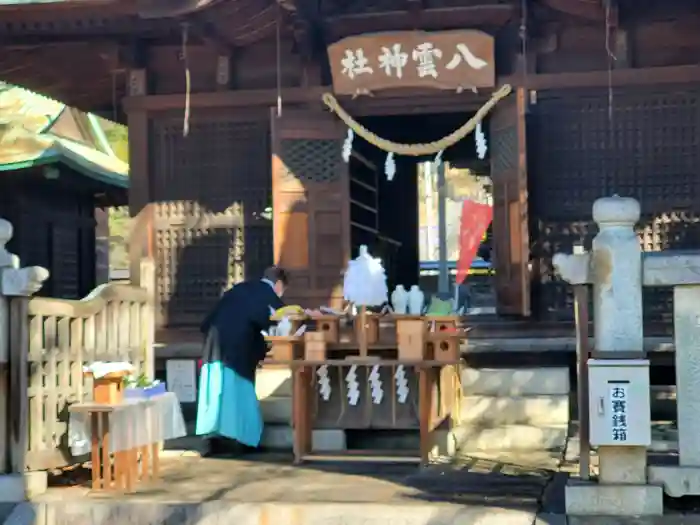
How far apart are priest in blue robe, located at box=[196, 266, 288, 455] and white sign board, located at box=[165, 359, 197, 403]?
6.53 ft

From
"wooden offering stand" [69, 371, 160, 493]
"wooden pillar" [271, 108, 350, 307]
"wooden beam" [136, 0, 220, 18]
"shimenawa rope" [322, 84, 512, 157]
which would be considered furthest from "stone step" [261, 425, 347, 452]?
"wooden beam" [136, 0, 220, 18]

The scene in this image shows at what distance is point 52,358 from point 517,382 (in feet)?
15.3

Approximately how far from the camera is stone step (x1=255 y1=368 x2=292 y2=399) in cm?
1023

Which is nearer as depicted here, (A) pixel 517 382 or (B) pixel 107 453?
(B) pixel 107 453

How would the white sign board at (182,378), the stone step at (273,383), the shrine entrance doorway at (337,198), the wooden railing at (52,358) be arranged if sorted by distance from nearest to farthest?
the wooden railing at (52,358), the stone step at (273,383), the shrine entrance doorway at (337,198), the white sign board at (182,378)

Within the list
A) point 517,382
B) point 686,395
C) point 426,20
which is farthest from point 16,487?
point 426,20

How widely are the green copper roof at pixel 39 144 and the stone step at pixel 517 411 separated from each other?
745 cm

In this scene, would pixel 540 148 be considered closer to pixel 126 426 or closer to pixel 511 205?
pixel 511 205

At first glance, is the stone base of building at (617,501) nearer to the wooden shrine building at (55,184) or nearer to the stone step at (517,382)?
the stone step at (517,382)

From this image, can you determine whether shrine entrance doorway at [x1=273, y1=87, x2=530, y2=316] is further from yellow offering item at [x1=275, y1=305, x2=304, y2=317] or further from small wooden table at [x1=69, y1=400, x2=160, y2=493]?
small wooden table at [x1=69, y1=400, x2=160, y2=493]

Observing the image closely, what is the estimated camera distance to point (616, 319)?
6.48m

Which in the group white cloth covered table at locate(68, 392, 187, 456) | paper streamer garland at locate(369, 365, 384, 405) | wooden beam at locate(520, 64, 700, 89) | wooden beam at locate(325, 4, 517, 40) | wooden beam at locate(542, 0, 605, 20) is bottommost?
white cloth covered table at locate(68, 392, 187, 456)

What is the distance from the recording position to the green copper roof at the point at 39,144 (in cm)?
1391

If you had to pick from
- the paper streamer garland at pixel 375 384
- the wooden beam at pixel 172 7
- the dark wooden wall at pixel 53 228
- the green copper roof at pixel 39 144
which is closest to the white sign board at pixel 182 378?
Result: the paper streamer garland at pixel 375 384
